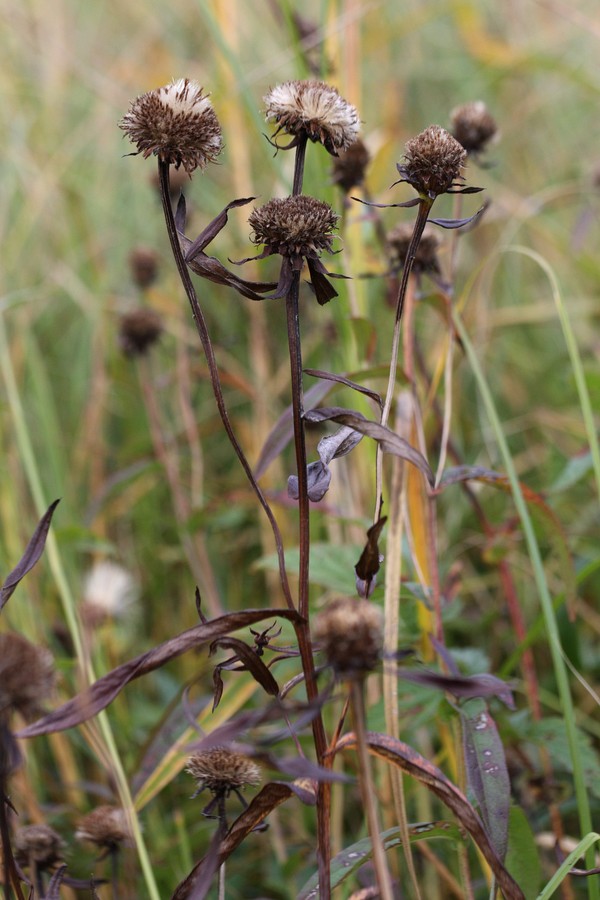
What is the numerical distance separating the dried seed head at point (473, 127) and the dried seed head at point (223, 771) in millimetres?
626

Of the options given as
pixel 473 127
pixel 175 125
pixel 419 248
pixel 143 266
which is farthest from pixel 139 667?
pixel 143 266

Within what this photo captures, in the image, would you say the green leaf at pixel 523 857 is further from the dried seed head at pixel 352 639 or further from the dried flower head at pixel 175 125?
the dried flower head at pixel 175 125

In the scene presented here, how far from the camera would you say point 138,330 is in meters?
1.30

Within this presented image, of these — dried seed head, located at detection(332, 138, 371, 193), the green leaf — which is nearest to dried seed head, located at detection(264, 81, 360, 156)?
dried seed head, located at detection(332, 138, 371, 193)

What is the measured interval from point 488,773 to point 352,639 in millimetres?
238

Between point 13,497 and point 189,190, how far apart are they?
2.73ft

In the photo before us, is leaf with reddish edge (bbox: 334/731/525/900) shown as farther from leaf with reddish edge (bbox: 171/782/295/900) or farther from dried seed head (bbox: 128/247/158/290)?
dried seed head (bbox: 128/247/158/290)

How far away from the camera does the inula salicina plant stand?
46 cm

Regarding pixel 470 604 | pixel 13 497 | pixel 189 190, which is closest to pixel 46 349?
pixel 189 190

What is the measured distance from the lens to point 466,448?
159 cm

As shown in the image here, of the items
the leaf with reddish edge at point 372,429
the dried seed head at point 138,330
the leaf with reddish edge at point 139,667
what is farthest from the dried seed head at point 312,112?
the dried seed head at point 138,330

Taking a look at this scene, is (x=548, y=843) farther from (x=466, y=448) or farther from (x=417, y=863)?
(x=466, y=448)

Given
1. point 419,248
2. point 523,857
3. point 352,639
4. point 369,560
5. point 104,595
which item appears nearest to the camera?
point 352,639

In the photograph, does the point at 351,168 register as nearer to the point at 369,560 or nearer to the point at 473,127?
the point at 473,127
